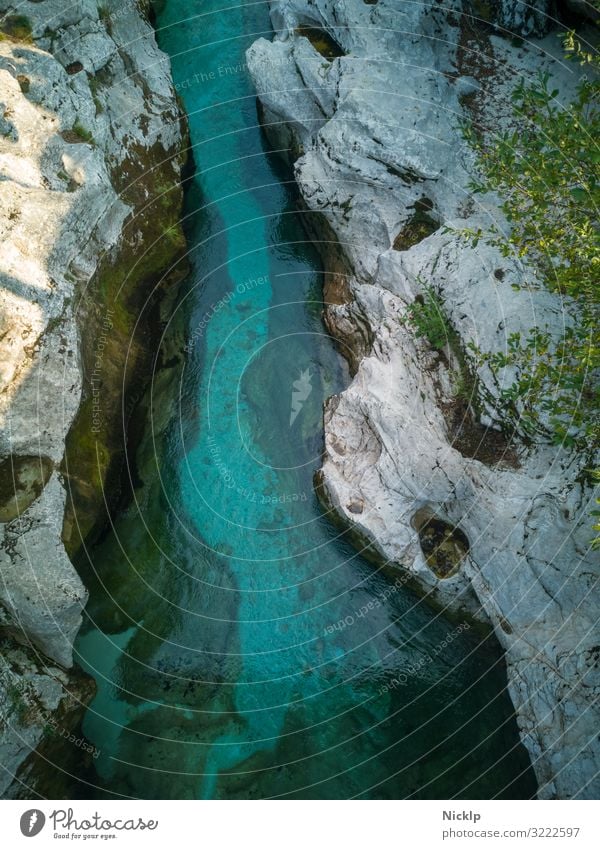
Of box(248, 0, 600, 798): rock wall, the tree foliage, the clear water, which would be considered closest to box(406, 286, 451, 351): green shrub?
box(248, 0, 600, 798): rock wall

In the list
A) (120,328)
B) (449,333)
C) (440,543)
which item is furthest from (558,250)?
(120,328)

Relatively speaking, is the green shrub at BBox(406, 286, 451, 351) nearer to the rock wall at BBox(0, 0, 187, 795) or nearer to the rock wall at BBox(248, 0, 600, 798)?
the rock wall at BBox(248, 0, 600, 798)

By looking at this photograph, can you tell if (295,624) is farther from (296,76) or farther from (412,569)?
(296,76)

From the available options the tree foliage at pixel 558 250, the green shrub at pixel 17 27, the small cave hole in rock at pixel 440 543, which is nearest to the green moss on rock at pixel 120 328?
the green shrub at pixel 17 27

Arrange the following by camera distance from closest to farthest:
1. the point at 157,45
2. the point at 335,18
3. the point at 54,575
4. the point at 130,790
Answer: the point at 54,575 < the point at 130,790 < the point at 335,18 < the point at 157,45

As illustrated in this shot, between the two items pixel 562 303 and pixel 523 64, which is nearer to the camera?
pixel 562 303

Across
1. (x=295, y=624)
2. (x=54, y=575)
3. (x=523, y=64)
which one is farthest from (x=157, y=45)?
(x=295, y=624)
